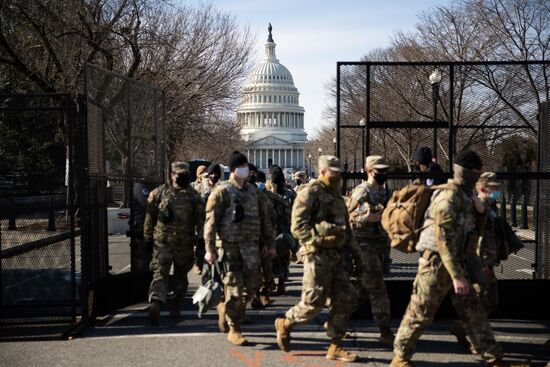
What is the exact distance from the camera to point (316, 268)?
5.87 m

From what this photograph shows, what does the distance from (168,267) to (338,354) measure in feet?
8.02

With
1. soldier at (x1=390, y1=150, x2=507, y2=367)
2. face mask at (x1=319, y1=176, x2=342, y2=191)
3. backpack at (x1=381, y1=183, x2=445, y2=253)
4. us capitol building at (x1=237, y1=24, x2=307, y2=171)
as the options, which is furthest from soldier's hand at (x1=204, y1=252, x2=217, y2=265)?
us capitol building at (x1=237, y1=24, x2=307, y2=171)

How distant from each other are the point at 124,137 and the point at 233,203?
2195mm

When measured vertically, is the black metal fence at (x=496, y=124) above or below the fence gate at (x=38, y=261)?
above

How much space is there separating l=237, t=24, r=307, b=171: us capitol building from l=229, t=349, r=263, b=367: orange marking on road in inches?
5113

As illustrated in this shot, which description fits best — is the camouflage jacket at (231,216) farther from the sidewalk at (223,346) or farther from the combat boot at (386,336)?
the combat boot at (386,336)

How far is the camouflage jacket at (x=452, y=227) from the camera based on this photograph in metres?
5.01

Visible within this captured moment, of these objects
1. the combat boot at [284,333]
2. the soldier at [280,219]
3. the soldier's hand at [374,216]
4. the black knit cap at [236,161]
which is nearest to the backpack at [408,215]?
the soldier's hand at [374,216]

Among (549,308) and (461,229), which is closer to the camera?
(461,229)

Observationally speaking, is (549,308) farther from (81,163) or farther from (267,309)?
(81,163)

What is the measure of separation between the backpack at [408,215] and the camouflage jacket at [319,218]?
472 millimetres

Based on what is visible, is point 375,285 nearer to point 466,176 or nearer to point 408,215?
point 408,215

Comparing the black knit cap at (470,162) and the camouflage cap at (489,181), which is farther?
the camouflage cap at (489,181)

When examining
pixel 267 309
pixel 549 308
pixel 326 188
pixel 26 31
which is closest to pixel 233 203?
pixel 326 188
